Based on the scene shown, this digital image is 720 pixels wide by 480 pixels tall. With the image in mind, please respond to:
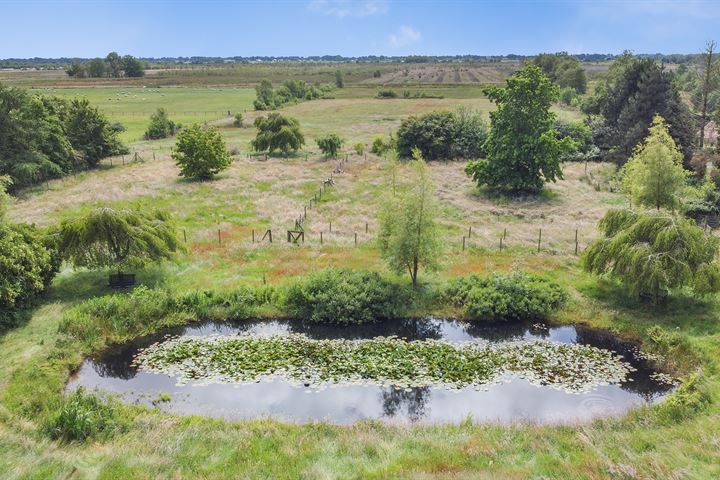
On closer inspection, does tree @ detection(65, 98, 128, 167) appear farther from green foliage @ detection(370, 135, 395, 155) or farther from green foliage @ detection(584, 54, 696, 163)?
green foliage @ detection(584, 54, 696, 163)

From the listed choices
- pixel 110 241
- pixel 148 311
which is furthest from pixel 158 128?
pixel 148 311

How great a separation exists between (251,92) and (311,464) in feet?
544

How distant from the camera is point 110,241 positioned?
3003 centimetres

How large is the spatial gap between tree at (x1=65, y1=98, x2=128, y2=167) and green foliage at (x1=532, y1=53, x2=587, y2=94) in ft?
324

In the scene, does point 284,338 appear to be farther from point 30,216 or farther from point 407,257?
point 30,216

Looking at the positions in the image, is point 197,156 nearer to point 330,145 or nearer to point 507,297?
point 330,145

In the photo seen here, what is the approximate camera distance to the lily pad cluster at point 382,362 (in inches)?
922

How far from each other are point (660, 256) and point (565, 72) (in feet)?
388

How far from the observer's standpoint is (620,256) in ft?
90.8

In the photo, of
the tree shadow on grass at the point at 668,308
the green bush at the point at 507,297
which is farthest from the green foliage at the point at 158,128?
the tree shadow on grass at the point at 668,308

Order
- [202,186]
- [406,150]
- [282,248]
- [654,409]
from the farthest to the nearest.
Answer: [406,150], [202,186], [282,248], [654,409]

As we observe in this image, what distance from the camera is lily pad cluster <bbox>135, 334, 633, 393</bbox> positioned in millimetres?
23406

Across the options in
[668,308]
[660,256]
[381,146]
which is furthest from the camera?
[381,146]

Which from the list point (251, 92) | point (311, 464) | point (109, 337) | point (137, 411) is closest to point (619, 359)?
point (311, 464)
